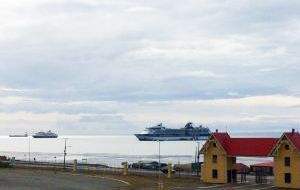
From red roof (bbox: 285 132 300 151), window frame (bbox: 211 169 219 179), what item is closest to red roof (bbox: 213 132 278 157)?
window frame (bbox: 211 169 219 179)

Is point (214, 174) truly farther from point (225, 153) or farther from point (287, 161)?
point (287, 161)

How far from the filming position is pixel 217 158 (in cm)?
8212

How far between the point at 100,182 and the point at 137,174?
15.7 m

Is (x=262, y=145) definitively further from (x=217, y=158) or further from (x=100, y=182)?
(x=100, y=182)

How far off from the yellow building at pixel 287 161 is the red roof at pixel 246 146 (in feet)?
9.43

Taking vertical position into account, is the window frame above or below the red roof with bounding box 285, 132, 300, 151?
below

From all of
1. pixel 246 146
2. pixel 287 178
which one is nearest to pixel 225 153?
pixel 246 146

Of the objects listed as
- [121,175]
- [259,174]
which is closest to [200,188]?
[259,174]

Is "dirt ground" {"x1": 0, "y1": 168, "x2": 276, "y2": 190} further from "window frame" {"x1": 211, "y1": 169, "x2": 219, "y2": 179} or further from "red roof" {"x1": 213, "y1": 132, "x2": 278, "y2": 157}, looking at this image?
"red roof" {"x1": 213, "y1": 132, "x2": 278, "y2": 157}

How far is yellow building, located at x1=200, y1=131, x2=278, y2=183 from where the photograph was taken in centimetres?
8050

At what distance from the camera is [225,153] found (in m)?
80.9

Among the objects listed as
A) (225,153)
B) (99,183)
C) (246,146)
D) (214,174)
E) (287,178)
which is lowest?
(99,183)

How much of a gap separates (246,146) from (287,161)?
7697 millimetres

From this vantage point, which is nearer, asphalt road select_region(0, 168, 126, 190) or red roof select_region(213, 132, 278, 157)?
asphalt road select_region(0, 168, 126, 190)
